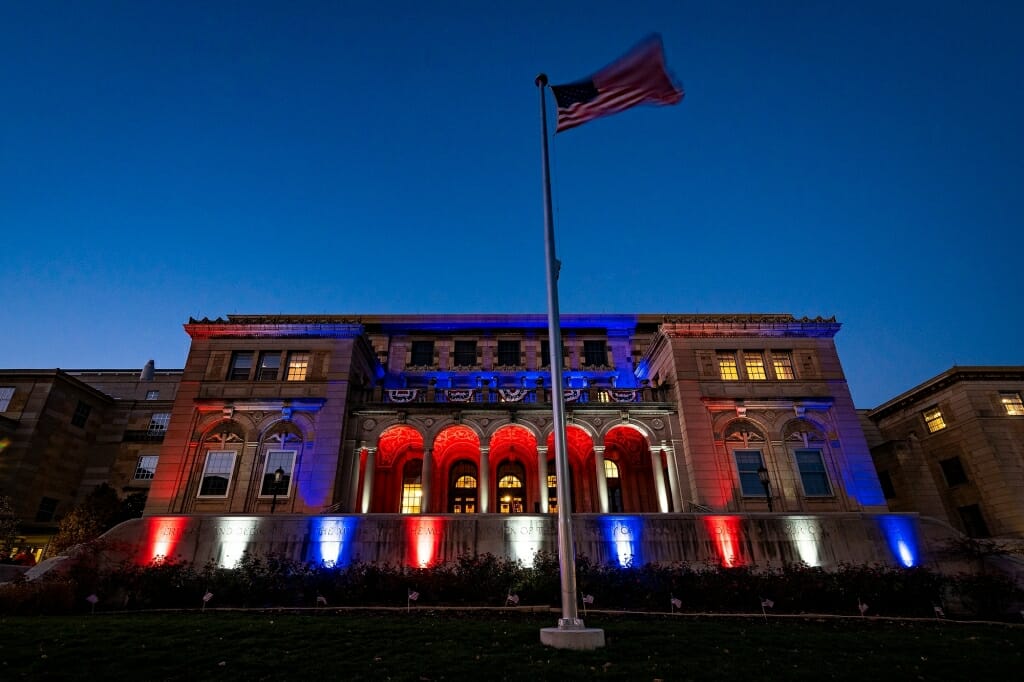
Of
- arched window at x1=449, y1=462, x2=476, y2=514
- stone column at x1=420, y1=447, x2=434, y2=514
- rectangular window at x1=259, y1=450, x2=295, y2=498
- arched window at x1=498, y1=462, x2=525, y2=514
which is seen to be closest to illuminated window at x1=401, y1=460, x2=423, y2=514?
arched window at x1=449, y1=462, x2=476, y2=514

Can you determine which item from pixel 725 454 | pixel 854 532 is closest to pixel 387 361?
pixel 725 454

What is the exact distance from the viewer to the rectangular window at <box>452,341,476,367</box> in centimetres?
3816

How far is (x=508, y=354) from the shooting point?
38.5 meters

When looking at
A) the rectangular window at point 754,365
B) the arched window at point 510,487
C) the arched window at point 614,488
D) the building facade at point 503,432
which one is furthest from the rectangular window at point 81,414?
the rectangular window at point 754,365

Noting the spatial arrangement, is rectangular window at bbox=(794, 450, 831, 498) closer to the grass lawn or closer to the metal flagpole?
the grass lawn

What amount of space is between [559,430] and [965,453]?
32.8 meters

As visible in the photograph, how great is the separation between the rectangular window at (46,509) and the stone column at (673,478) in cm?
3839

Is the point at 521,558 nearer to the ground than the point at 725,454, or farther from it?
nearer to the ground

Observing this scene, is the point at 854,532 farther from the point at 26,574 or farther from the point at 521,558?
the point at 26,574

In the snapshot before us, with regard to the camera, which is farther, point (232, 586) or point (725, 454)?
point (725, 454)

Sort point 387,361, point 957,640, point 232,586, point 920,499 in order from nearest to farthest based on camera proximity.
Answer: point 957,640
point 232,586
point 920,499
point 387,361

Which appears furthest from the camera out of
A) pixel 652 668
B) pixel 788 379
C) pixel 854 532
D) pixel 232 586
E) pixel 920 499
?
pixel 920 499

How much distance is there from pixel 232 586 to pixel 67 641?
8064 millimetres

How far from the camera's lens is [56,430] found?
3444cm
